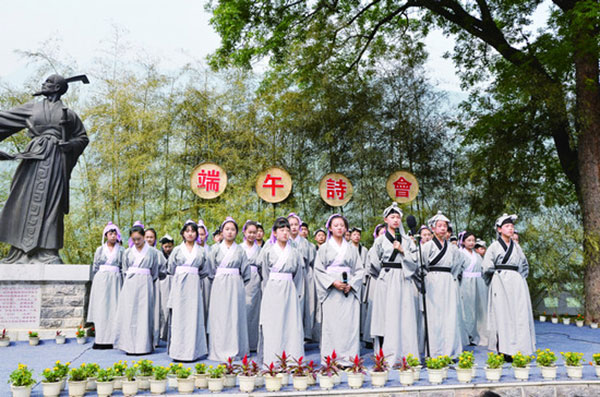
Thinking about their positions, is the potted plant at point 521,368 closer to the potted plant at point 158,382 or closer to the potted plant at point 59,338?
the potted plant at point 158,382

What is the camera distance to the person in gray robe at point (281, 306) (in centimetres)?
504

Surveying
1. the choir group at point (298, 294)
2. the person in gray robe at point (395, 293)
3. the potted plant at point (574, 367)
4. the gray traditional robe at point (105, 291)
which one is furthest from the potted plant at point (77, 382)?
the potted plant at point (574, 367)

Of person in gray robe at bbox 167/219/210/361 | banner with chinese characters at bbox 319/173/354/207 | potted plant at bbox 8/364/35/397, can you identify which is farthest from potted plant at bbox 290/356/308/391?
banner with chinese characters at bbox 319/173/354/207

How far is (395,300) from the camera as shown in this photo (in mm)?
5223

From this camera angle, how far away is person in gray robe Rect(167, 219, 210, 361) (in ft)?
18.1

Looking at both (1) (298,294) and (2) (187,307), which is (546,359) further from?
(2) (187,307)

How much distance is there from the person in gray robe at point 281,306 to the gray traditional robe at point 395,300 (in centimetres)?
87

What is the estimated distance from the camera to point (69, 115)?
7285 millimetres

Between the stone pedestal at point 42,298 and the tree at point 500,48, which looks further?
the tree at point 500,48

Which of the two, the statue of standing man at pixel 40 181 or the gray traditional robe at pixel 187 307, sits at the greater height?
the statue of standing man at pixel 40 181

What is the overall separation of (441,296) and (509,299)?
2.59 ft

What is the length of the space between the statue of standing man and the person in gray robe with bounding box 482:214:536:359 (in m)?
5.76

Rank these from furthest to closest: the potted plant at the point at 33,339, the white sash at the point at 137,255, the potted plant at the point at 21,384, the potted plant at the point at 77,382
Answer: the potted plant at the point at 33,339, the white sash at the point at 137,255, the potted plant at the point at 77,382, the potted plant at the point at 21,384

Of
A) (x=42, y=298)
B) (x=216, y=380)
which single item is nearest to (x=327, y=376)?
(x=216, y=380)
